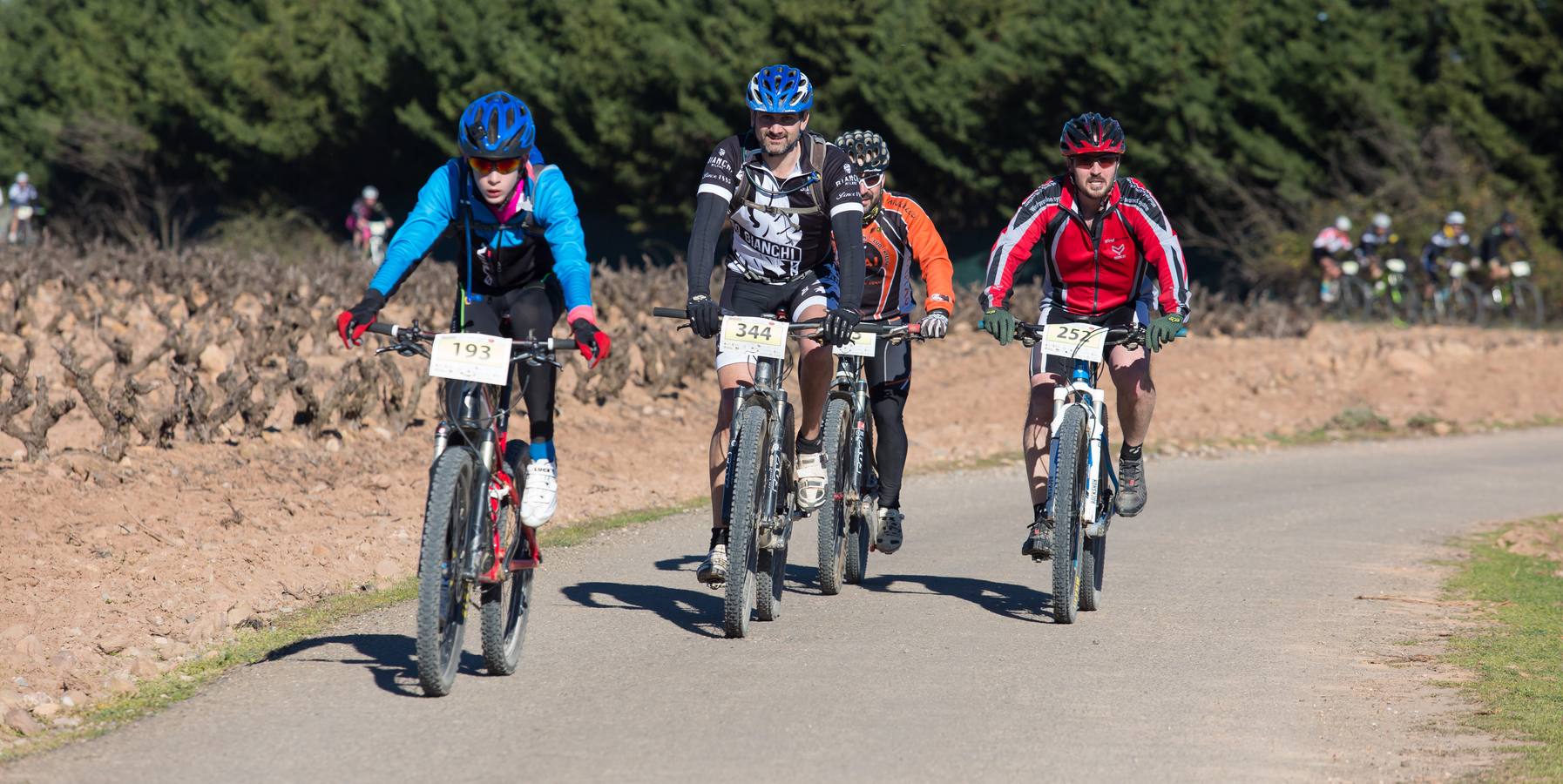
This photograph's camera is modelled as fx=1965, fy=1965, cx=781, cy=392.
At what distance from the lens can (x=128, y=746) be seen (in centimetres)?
560

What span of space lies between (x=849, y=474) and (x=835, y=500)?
0.71 ft

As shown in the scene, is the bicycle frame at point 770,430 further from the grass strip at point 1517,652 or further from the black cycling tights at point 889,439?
the grass strip at point 1517,652

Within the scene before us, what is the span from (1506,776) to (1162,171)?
3383 cm

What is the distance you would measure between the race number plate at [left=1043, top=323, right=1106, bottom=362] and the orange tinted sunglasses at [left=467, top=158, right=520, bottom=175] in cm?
251

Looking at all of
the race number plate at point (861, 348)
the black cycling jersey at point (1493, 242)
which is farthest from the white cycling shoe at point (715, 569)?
the black cycling jersey at point (1493, 242)

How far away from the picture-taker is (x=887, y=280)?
29.7 ft

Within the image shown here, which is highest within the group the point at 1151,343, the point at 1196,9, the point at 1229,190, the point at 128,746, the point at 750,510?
the point at 1196,9

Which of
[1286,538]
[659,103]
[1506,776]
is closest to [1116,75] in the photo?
[659,103]

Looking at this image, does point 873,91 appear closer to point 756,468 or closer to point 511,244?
point 756,468

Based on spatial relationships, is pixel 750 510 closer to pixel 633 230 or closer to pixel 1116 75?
pixel 1116 75

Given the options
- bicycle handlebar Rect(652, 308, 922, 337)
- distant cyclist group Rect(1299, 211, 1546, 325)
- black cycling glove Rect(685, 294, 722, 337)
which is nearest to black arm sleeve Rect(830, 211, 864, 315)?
bicycle handlebar Rect(652, 308, 922, 337)

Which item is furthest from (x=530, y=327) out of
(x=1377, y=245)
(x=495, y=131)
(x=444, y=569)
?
(x=1377, y=245)

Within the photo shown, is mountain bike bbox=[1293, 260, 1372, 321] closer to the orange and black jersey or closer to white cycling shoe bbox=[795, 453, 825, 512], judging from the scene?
the orange and black jersey

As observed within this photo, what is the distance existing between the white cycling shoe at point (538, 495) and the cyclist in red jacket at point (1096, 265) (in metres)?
2.21
